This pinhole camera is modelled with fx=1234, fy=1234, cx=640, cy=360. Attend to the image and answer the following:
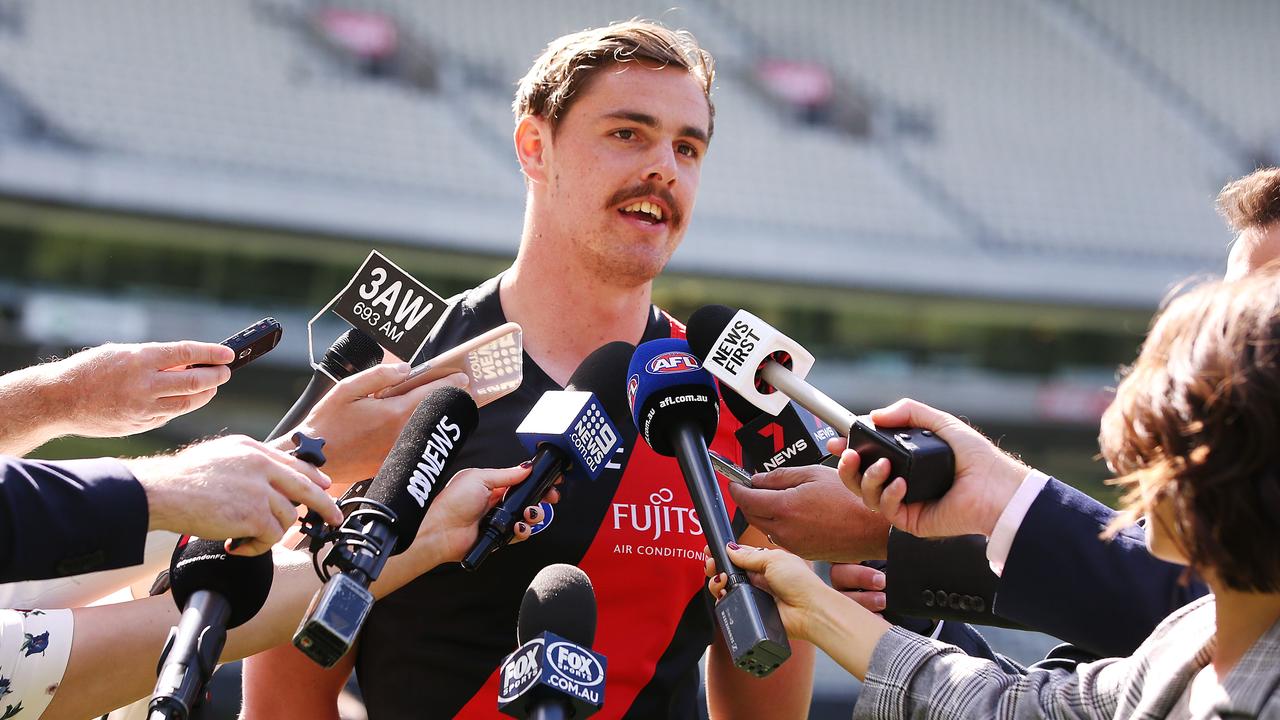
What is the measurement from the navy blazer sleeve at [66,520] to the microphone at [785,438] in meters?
0.97

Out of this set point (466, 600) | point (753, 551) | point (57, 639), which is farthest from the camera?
point (466, 600)

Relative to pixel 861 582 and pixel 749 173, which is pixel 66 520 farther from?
pixel 749 173

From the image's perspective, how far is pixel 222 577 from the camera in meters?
1.50

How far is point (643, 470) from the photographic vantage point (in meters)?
2.45

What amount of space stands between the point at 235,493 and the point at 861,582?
1170 millimetres

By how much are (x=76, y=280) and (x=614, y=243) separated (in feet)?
46.3

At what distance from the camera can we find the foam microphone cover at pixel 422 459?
1.61 m

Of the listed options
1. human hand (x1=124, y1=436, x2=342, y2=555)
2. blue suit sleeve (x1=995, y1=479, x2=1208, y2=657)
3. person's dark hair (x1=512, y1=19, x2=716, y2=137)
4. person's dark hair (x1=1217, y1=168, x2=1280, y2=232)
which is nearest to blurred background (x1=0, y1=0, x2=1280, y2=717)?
person's dark hair (x1=1217, y1=168, x2=1280, y2=232)

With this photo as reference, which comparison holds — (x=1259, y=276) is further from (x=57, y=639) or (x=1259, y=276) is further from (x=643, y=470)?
(x=57, y=639)

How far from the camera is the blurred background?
14297 mm

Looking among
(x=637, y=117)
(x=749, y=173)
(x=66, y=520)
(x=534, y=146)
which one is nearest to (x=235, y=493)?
(x=66, y=520)

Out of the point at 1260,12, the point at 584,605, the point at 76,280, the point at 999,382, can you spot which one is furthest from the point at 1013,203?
the point at 584,605

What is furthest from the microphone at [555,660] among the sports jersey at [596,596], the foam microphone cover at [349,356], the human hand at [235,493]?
the foam microphone cover at [349,356]

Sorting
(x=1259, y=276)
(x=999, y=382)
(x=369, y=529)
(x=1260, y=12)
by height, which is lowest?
(x=369, y=529)
